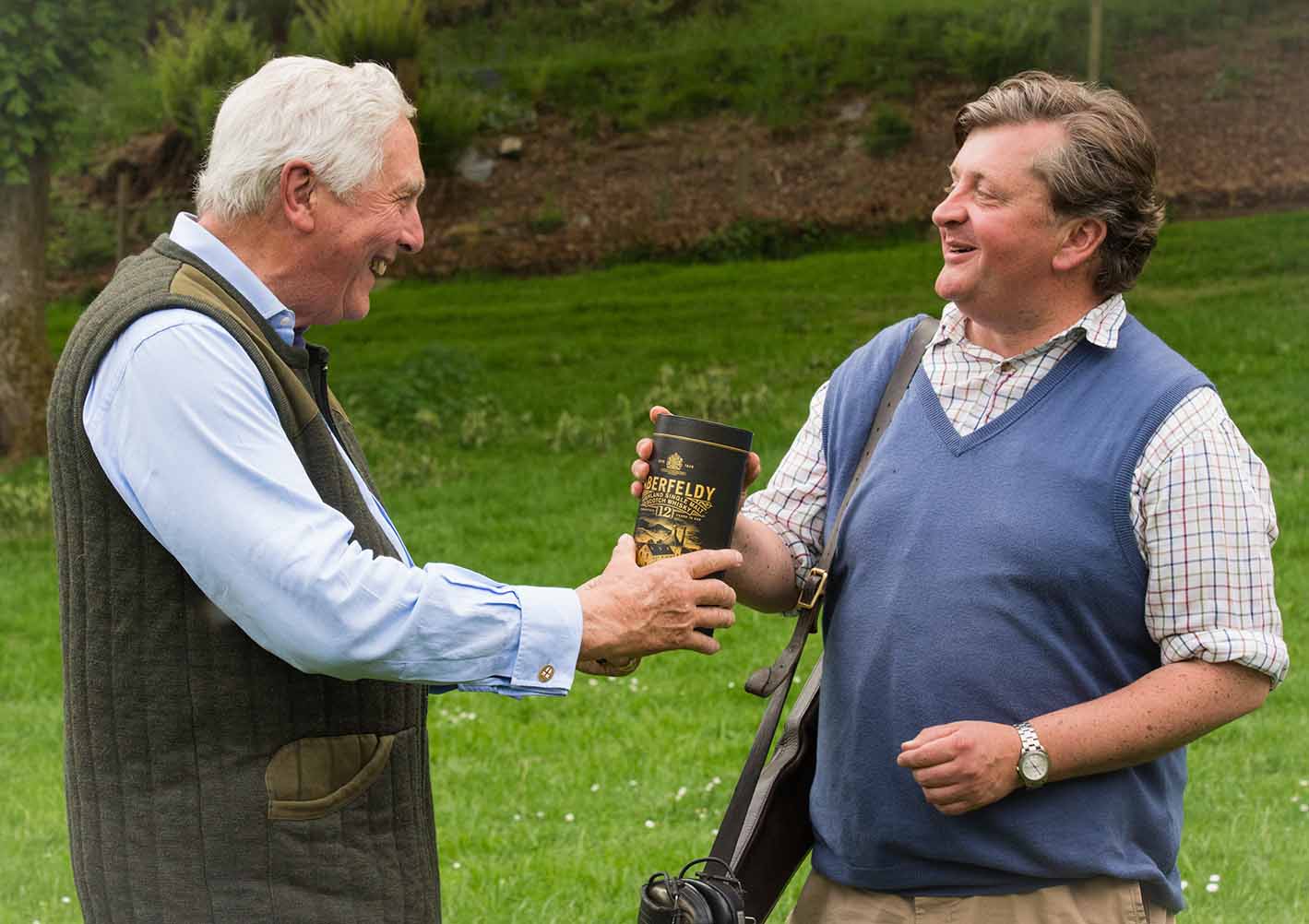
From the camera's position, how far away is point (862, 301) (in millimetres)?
14844

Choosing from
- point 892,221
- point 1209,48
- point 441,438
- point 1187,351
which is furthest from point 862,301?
point 1209,48

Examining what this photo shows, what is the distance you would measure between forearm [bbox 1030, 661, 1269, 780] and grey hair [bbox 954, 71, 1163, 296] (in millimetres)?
710

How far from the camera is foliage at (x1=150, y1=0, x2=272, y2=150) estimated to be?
14500mm

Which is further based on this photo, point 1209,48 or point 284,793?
point 1209,48

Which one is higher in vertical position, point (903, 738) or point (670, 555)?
point (670, 555)

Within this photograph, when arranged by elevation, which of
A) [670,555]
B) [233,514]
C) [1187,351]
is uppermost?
[233,514]

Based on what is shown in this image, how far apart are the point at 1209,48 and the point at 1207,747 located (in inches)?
524

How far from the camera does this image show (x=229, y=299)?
95.0 inches

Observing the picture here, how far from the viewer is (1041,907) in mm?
2600

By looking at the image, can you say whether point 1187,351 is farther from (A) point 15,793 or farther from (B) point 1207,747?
(A) point 15,793

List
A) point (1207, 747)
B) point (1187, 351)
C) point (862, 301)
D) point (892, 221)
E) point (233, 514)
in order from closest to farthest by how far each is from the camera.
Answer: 1. point (233, 514)
2. point (1207, 747)
3. point (1187, 351)
4. point (862, 301)
5. point (892, 221)

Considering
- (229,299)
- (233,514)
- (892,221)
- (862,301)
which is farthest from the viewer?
(892,221)

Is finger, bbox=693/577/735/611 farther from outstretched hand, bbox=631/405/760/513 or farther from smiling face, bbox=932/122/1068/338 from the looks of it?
smiling face, bbox=932/122/1068/338

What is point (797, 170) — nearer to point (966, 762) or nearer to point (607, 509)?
point (607, 509)
